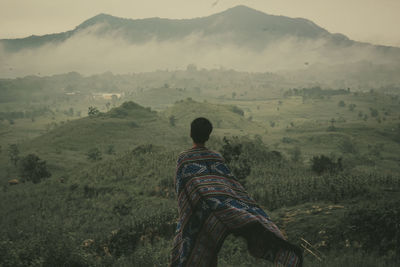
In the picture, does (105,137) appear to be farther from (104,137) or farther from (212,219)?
(212,219)

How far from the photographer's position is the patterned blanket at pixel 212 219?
401 cm

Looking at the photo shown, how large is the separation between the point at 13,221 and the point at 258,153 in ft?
77.1

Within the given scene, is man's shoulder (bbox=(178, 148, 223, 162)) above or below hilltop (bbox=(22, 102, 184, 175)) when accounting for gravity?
above

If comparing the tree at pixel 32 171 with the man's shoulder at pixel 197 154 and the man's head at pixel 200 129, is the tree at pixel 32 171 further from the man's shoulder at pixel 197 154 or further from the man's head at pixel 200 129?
A: the man's head at pixel 200 129

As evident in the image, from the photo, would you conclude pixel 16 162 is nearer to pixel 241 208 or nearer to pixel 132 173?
pixel 132 173

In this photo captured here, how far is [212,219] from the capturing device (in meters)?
4.10

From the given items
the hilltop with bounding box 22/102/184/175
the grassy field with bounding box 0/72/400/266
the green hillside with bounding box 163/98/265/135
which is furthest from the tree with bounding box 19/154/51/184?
the green hillside with bounding box 163/98/265/135

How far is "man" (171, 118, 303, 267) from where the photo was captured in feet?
13.1

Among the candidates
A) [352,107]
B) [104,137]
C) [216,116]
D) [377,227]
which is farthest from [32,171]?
[352,107]

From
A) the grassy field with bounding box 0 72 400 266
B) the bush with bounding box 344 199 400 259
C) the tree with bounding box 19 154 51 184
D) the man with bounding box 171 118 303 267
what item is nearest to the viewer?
the man with bounding box 171 118 303 267

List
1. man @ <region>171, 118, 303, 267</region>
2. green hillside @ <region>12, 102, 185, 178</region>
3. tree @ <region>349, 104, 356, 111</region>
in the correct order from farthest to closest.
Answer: tree @ <region>349, 104, 356, 111</region>, green hillside @ <region>12, 102, 185, 178</region>, man @ <region>171, 118, 303, 267</region>

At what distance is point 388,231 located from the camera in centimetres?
774

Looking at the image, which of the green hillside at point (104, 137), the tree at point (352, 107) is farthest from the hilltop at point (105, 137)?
the tree at point (352, 107)

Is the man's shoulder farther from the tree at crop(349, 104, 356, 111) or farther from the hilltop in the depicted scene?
the tree at crop(349, 104, 356, 111)
